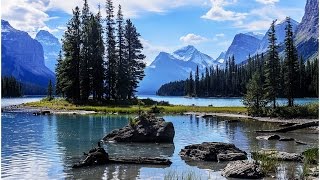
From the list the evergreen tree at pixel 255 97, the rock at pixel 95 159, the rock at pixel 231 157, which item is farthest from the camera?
the evergreen tree at pixel 255 97

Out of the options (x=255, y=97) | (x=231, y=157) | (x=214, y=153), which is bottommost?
(x=231, y=157)

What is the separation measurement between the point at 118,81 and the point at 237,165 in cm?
7818

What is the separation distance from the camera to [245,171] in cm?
2225

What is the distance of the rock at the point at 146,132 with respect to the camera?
37906 mm

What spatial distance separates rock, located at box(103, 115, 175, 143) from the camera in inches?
1492

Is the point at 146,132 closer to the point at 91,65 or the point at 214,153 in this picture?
the point at 214,153

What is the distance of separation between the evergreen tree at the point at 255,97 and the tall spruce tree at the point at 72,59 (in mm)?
40316

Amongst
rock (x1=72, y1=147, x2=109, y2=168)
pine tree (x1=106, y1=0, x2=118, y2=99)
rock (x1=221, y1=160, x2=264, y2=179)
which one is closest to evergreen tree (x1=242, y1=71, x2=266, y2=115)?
pine tree (x1=106, y1=0, x2=118, y2=99)

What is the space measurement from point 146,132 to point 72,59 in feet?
219

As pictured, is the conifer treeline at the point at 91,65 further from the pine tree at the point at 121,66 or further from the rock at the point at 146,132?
the rock at the point at 146,132

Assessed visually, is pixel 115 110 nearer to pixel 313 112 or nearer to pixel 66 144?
pixel 313 112

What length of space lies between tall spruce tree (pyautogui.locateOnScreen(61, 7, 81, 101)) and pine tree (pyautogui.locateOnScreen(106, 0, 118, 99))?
742 centimetres

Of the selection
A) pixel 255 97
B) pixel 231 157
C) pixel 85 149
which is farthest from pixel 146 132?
pixel 255 97

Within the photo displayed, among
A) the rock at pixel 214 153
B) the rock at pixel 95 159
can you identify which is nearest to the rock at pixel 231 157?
the rock at pixel 214 153
